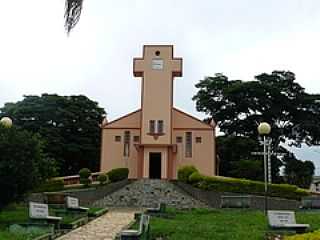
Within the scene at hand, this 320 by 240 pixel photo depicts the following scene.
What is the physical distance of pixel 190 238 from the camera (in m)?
10.9

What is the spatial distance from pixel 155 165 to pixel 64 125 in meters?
9.42

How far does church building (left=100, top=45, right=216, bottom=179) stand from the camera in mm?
36531

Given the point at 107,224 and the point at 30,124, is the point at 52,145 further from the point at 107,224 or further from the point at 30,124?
the point at 107,224

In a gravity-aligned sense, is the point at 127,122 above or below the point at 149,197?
above

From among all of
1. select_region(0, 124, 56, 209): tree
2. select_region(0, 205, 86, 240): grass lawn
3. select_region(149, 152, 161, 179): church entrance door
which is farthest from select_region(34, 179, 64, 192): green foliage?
select_region(0, 124, 56, 209): tree

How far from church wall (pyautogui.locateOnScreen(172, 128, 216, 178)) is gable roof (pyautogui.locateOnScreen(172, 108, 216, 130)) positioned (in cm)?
33

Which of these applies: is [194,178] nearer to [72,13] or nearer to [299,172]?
[299,172]

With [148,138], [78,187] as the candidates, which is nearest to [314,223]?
[78,187]

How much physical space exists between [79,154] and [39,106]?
4995 millimetres

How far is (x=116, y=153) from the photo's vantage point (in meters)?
37.8

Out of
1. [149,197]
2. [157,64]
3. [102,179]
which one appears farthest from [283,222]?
[157,64]

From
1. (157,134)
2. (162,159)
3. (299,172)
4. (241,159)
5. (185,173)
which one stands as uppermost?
(157,134)

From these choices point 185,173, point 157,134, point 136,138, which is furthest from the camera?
point 136,138

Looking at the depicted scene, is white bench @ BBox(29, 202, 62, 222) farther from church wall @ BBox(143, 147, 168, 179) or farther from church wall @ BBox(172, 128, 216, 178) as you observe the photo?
church wall @ BBox(172, 128, 216, 178)
